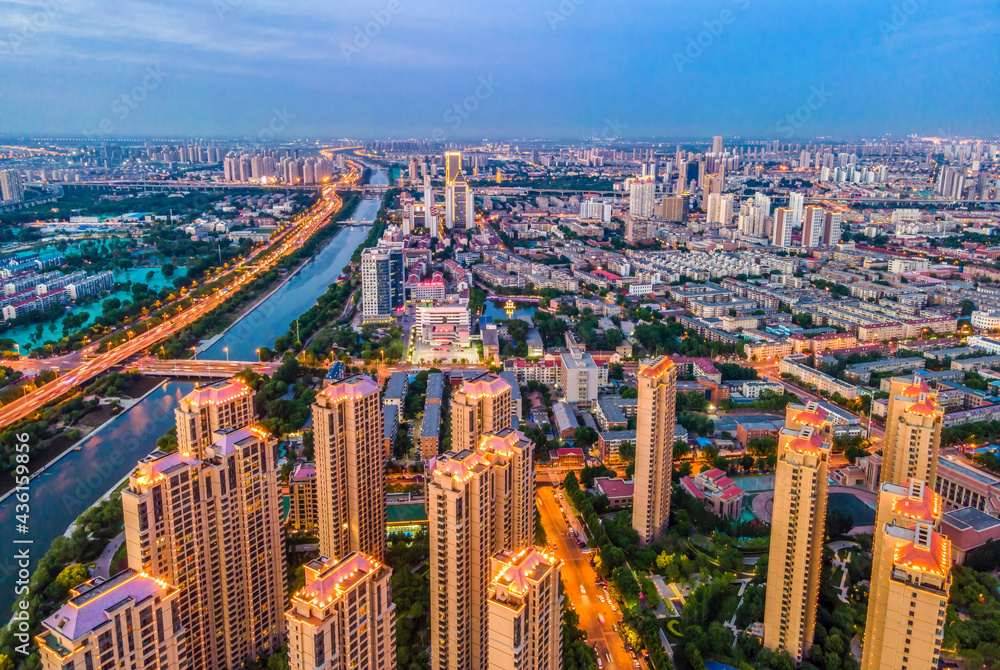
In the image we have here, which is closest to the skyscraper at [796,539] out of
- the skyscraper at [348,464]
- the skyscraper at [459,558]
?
the skyscraper at [459,558]

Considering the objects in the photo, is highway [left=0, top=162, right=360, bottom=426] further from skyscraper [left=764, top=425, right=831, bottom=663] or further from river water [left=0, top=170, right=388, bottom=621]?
skyscraper [left=764, top=425, right=831, bottom=663]

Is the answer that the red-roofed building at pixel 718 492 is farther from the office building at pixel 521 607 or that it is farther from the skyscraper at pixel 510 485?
the office building at pixel 521 607

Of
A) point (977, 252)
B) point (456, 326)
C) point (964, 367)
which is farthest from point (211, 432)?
point (977, 252)

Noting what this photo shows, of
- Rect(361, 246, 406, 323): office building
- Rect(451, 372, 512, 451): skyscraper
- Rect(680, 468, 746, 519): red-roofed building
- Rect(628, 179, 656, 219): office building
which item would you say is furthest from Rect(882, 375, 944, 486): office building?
Rect(628, 179, 656, 219): office building

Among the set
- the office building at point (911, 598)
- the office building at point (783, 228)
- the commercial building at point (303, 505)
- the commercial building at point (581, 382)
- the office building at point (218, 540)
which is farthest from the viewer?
the office building at point (783, 228)

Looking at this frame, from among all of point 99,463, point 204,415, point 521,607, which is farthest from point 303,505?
point 521,607

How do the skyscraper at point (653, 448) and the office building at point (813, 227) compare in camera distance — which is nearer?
the skyscraper at point (653, 448)

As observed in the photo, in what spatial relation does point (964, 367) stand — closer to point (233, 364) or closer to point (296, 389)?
point (296, 389)
